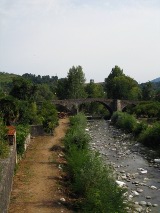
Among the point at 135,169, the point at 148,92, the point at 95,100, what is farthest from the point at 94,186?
the point at 148,92

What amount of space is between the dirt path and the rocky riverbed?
3.14m

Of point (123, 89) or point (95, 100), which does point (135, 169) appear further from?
point (123, 89)

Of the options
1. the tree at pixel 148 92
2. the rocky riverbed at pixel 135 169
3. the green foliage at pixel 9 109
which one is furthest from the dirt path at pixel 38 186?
the tree at pixel 148 92

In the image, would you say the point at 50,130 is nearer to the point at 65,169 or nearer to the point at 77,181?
the point at 65,169

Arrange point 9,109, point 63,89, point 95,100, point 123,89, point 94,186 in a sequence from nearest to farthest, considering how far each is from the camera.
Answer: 1. point 94,186
2. point 9,109
3. point 95,100
4. point 123,89
5. point 63,89

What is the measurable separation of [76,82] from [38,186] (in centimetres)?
6354

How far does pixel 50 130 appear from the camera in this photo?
30078 millimetres

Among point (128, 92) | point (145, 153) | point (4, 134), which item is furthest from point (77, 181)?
point (128, 92)

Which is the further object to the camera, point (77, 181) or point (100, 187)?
point (77, 181)

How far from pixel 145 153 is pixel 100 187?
1426 cm

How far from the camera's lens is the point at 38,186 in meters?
13.3

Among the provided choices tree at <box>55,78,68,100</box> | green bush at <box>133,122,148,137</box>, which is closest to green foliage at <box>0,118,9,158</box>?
green bush at <box>133,122,148,137</box>

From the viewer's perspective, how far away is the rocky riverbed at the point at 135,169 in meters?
14.3

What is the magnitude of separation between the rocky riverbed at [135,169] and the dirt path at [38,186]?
10.3 feet
